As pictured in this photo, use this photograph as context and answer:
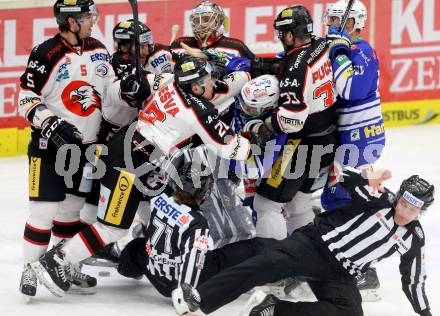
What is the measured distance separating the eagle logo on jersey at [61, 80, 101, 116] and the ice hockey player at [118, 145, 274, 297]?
659 mm

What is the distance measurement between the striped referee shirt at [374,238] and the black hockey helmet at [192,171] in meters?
0.75

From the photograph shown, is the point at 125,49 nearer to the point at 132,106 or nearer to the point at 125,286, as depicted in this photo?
the point at 132,106

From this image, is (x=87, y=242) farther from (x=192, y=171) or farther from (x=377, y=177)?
(x=377, y=177)

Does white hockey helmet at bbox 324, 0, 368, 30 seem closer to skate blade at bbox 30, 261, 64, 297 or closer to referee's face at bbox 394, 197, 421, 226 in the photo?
referee's face at bbox 394, 197, 421, 226

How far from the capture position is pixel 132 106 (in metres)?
7.11

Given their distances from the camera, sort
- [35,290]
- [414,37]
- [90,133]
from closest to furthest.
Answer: [35,290] < [90,133] < [414,37]

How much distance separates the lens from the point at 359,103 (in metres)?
7.23

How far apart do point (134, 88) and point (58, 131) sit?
0.54 m

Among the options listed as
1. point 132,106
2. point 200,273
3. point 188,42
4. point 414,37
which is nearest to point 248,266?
point 200,273

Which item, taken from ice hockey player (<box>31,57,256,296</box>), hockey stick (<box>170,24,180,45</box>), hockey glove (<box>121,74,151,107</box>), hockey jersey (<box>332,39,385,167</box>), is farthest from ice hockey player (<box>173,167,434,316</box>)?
hockey stick (<box>170,24,180,45</box>)

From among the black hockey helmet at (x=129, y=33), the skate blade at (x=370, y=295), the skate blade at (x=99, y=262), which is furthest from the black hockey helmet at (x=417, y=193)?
the skate blade at (x=99, y=262)

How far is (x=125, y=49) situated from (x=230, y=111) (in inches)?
28.5

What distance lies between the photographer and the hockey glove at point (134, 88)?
6926 millimetres

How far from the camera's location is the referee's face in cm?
594
